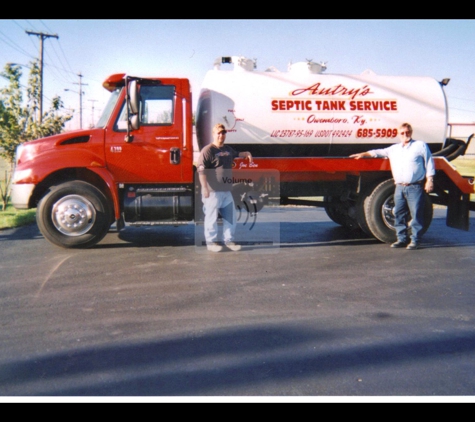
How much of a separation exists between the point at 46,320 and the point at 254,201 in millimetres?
4475

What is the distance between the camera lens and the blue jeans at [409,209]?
7555mm

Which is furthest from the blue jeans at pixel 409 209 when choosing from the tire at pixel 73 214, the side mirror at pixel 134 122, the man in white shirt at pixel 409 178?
the tire at pixel 73 214

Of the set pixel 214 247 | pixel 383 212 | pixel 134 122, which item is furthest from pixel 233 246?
pixel 383 212

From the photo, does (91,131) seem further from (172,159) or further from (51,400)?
(51,400)

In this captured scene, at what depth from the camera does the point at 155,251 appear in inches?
298

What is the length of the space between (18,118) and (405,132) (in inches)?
434

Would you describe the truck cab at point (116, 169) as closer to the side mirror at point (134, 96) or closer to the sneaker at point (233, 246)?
the side mirror at point (134, 96)

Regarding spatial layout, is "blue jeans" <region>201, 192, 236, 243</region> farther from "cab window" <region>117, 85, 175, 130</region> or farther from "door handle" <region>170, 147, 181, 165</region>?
"cab window" <region>117, 85, 175, 130</region>

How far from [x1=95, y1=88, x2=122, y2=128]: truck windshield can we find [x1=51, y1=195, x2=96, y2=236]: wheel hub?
121 centimetres

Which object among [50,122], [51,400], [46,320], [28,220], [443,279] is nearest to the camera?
[51,400]

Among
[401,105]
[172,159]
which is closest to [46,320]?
[172,159]

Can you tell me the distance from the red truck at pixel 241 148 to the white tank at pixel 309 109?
0.02 m

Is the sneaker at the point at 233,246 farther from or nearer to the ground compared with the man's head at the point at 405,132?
nearer to the ground

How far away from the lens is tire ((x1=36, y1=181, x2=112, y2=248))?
7406 mm
